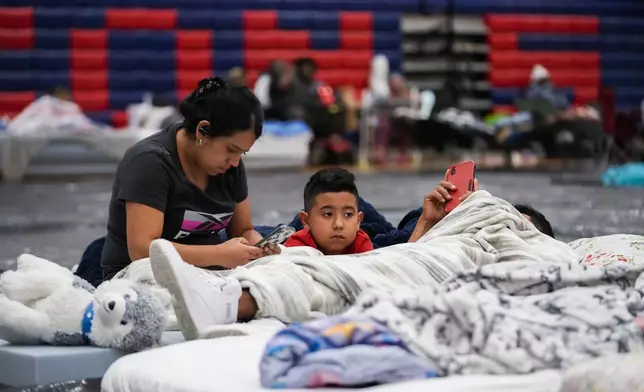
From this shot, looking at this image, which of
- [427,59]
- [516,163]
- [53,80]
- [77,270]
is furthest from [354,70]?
[77,270]

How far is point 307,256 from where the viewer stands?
8.57 feet

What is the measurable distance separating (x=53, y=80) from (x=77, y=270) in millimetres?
9200

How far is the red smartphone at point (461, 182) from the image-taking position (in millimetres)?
3049

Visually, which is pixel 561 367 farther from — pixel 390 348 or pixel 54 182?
pixel 54 182

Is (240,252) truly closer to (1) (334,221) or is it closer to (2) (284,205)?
(1) (334,221)

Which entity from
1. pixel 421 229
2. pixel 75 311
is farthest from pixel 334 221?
pixel 75 311

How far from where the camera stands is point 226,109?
8.90 ft

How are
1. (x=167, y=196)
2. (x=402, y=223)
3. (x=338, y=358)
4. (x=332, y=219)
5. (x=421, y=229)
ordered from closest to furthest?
(x=338, y=358), (x=167, y=196), (x=332, y=219), (x=421, y=229), (x=402, y=223)

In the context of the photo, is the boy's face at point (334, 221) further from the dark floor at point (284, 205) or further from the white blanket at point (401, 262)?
the dark floor at point (284, 205)

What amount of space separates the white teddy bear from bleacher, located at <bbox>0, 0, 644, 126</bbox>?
9.94 metres

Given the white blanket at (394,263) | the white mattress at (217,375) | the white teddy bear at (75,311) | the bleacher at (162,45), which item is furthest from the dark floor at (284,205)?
the bleacher at (162,45)

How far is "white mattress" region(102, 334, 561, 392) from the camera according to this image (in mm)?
1887

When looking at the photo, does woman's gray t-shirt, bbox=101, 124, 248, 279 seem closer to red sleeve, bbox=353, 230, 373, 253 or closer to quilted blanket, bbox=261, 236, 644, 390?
red sleeve, bbox=353, 230, 373, 253

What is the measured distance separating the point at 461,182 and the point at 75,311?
1.16m
